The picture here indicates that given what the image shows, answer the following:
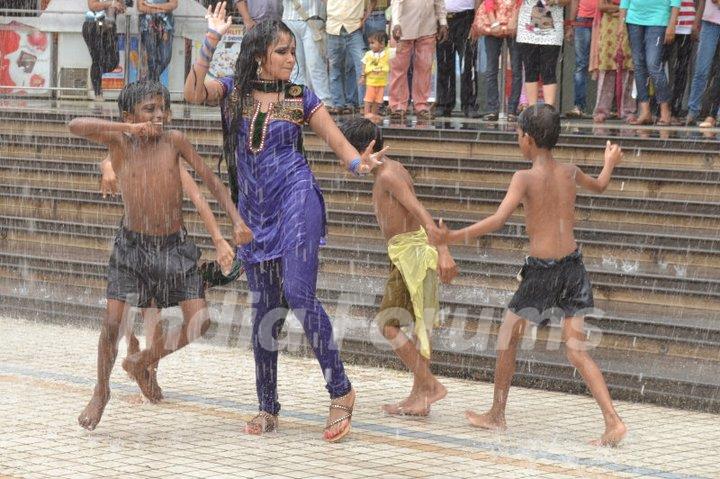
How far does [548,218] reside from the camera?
7266 mm

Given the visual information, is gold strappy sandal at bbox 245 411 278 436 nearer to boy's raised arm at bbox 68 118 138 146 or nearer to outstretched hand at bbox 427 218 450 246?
outstretched hand at bbox 427 218 450 246

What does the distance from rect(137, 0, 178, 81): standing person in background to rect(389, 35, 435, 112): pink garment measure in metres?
3.42

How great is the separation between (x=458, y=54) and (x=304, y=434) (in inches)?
333

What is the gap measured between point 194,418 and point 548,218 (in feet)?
6.83

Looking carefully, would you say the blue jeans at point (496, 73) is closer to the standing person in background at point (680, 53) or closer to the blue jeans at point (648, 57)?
the blue jeans at point (648, 57)

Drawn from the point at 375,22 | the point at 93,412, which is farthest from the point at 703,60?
the point at 93,412

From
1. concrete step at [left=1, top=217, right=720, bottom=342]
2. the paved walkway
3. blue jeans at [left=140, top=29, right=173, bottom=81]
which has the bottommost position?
the paved walkway

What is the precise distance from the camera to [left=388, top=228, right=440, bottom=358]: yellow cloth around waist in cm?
781

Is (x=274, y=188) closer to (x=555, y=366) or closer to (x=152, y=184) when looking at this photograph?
(x=152, y=184)

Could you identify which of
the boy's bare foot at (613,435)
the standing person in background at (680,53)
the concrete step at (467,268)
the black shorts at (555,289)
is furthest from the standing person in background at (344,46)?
the boy's bare foot at (613,435)

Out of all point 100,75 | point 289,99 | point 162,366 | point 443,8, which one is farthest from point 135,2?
point 289,99

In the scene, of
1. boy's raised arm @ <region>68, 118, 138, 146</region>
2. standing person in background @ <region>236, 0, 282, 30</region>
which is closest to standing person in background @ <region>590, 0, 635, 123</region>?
standing person in background @ <region>236, 0, 282, 30</region>

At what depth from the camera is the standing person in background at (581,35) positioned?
14225 millimetres

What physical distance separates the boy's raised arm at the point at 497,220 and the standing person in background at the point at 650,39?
5935mm
